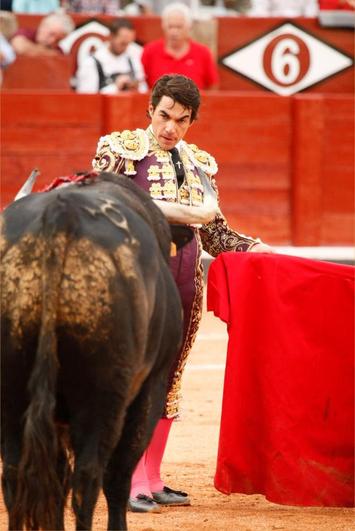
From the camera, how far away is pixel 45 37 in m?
11.5

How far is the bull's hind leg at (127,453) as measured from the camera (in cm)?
385

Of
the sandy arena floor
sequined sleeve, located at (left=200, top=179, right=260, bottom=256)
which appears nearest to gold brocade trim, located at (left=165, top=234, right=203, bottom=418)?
sequined sleeve, located at (left=200, top=179, right=260, bottom=256)

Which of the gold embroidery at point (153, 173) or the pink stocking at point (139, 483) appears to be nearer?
the gold embroidery at point (153, 173)

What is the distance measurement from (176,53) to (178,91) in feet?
19.9

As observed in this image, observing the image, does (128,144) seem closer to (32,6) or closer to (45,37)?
(45,37)

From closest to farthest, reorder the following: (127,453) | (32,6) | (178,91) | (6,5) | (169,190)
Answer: (127,453)
(178,91)
(169,190)
(6,5)
(32,6)

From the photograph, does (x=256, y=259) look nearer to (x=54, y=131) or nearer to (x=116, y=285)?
(x=116, y=285)

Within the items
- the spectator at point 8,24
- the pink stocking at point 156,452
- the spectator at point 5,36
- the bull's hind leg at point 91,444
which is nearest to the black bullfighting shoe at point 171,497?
the pink stocking at point 156,452

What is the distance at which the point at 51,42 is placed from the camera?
11.5 metres

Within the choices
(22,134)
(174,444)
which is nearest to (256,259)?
(174,444)

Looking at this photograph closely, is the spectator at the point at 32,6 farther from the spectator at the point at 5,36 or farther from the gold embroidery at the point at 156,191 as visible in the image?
the gold embroidery at the point at 156,191

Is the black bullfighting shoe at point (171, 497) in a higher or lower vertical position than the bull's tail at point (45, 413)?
lower

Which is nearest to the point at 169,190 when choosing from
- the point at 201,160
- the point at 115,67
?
the point at 201,160

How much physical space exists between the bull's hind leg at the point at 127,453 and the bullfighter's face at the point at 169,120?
1129 millimetres
